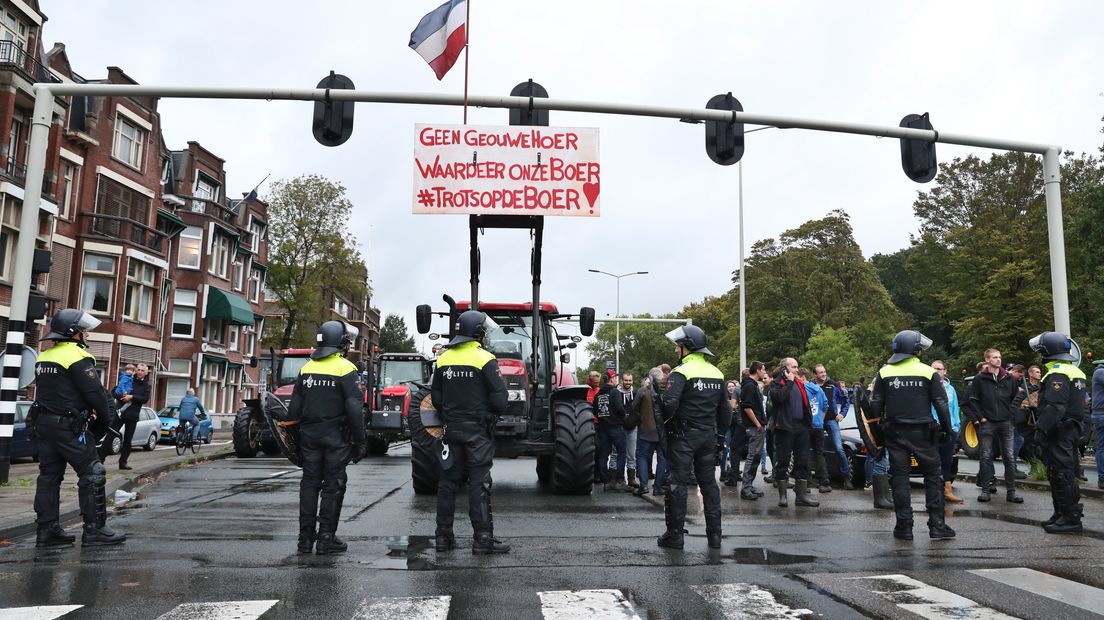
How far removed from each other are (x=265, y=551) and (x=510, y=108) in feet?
21.7

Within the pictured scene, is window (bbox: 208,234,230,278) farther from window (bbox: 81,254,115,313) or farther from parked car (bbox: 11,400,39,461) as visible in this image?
parked car (bbox: 11,400,39,461)

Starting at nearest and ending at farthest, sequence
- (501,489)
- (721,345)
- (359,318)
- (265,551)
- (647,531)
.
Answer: (265,551) → (647,531) → (501,489) → (721,345) → (359,318)

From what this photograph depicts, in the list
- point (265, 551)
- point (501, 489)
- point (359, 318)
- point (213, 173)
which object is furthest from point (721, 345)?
point (265, 551)

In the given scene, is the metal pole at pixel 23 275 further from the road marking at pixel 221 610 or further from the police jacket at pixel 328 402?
the road marking at pixel 221 610

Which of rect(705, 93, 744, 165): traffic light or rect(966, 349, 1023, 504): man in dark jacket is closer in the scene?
rect(966, 349, 1023, 504): man in dark jacket

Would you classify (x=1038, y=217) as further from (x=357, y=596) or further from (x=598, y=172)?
(x=357, y=596)

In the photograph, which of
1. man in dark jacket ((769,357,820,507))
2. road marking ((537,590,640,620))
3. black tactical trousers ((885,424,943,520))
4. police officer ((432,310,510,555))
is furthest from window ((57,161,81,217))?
road marking ((537,590,640,620))

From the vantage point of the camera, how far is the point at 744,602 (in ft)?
18.4

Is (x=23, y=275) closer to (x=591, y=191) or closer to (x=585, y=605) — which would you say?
(x=591, y=191)

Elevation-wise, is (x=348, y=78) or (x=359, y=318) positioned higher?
(x=359, y=318)

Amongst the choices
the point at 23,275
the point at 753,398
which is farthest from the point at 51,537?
the point at 753,398

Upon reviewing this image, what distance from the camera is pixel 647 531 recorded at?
355 inches

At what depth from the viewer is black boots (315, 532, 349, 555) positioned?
24.3 feet

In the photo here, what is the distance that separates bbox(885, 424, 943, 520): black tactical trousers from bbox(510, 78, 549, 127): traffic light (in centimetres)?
595
